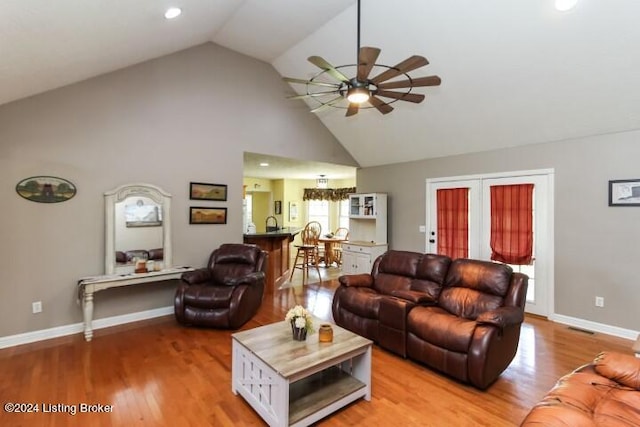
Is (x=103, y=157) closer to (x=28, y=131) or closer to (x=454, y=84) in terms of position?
(x=28, y=131)

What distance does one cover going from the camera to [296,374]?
6.50ft

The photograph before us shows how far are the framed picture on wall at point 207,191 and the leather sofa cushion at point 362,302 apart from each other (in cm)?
245

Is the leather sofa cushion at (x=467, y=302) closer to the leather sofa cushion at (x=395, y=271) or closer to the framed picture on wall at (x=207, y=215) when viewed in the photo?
the leather sofa cushion at (x=395, y=271)

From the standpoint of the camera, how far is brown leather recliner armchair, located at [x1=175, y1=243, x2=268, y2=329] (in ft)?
12.2

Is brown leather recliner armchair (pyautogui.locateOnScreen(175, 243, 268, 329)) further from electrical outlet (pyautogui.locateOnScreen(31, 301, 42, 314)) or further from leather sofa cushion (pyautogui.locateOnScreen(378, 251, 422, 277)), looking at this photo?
leather sofa cushion (pyautogui.locateOnScreen(378, 251, 422, 277))

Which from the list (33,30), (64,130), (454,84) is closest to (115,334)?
(64,130)

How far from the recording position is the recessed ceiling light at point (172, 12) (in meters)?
2.95

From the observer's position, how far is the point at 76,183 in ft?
12.1

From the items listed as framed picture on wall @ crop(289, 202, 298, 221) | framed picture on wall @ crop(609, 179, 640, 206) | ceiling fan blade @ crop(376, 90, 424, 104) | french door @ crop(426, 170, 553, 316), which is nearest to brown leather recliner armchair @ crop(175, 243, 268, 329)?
ceiling fan blade @ crop(376, 90, 424, 104)

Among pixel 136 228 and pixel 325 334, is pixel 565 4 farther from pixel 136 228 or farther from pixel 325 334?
pixel 136 228

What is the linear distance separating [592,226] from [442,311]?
247 centimetres

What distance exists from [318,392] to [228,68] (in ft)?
15.1

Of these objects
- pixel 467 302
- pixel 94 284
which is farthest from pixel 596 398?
pixel 94 284

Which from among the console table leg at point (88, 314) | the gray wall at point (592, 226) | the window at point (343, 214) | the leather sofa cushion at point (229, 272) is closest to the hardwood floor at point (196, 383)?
the console table leg at point (88, 314)
